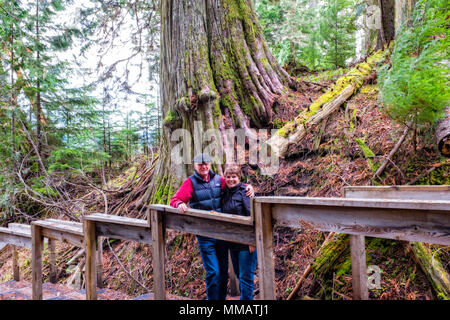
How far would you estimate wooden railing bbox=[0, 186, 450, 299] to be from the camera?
5.38ft

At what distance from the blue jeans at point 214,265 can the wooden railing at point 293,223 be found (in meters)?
0.34

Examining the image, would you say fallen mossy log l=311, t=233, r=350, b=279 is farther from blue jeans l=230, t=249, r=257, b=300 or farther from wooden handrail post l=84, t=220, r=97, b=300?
wooden handrail post l=84, t=220, r=97, b=300

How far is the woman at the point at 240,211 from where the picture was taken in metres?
2.89

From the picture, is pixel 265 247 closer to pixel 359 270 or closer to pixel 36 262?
pixel 359 270

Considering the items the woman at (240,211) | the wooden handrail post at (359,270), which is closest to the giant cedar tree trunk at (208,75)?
the woman at (240,211)

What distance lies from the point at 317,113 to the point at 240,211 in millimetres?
3285

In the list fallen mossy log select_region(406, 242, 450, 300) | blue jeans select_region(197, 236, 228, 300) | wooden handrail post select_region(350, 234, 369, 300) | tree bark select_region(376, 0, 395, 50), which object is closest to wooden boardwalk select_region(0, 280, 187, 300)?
blue jeans select_region(197, 236, 228, 300)

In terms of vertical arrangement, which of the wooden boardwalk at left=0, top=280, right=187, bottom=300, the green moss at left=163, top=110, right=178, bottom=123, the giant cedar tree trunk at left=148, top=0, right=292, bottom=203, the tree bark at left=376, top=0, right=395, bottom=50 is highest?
the tree bark at left=376, top=0, right=395, bottom=50

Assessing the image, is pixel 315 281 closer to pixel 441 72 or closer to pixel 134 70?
pixel 441 72

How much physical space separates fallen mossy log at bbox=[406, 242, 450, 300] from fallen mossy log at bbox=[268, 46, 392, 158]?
2.75m

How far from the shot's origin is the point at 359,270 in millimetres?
2617

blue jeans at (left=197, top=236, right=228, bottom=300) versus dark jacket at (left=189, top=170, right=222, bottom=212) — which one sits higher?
dark jacket at (left=189, top=170, right=222, bottom=212)
